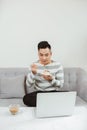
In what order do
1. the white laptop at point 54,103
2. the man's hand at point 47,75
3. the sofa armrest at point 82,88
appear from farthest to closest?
1. the sofa armrest at point 82,88
2. the man's hand at point 47,75
3. the white laptop at point 54,103

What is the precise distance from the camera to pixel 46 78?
105 inches

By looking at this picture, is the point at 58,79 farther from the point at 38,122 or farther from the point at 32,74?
the point at 38,122

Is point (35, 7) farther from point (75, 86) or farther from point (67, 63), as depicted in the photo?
point (75, 86)

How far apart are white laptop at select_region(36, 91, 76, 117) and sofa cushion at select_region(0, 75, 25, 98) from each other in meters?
0.85

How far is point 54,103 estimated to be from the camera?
80.3 inches

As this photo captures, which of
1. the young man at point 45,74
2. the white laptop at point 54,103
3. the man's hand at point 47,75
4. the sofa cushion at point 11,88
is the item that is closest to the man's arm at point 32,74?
the young man at point 45,74

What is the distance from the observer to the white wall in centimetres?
321

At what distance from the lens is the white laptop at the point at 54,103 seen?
2.01 metres

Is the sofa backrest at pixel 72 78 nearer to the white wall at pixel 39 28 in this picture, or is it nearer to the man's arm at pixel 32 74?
the white wall at pixel 39 28

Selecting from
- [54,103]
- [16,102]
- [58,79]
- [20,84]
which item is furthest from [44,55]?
[54,103]

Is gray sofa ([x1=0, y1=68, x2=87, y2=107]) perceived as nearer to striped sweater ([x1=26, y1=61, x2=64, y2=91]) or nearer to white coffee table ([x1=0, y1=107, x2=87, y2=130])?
striped sweater ([x1=26, y1=61, x2=64, y2=91])

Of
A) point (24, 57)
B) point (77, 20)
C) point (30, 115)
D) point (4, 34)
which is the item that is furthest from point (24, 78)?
point (77, 20)

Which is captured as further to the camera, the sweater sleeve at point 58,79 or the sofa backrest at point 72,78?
the sofa backrest at point 72,78

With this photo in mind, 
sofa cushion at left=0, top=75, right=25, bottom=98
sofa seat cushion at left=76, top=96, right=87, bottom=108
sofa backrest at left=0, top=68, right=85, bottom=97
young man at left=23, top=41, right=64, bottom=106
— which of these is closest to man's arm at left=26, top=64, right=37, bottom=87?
young man at left=23, top=41, right=64, bottom=106
